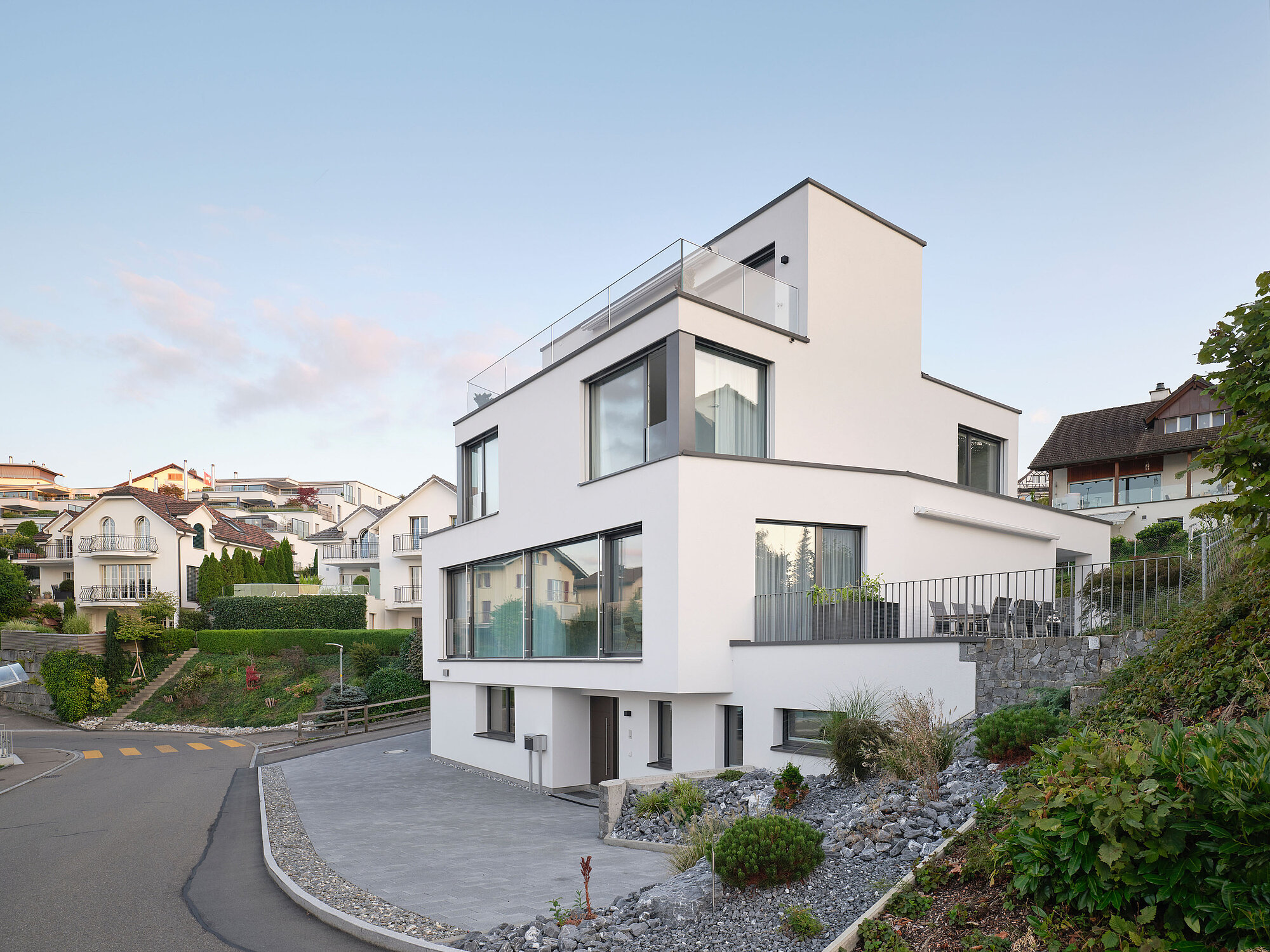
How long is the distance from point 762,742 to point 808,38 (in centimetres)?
1181

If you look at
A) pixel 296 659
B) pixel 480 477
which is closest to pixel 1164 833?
pixel 480 477

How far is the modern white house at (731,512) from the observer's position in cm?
1363

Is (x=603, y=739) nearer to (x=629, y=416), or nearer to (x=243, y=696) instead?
(x=629, y=416)

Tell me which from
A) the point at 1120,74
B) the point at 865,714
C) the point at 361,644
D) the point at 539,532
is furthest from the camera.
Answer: the point at 361,644

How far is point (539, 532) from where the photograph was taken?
714 inches

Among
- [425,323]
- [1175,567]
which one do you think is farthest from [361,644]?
[1175,567]

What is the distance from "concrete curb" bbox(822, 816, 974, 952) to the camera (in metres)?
5.70

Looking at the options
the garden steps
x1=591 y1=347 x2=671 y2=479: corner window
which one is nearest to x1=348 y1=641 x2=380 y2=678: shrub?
the garden steps

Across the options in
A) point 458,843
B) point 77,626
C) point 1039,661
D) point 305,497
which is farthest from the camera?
point 305,497

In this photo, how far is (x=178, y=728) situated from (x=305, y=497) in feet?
211

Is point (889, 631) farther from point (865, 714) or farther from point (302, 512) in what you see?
point (302, 512)

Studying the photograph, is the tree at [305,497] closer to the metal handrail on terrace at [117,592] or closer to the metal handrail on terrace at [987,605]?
the metal handrail on terrace at [117,592]

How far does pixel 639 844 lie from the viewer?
36.3ft

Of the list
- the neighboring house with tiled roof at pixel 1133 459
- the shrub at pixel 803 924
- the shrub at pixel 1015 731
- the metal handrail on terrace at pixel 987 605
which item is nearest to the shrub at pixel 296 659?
the metal handrail on terrace at pixel 987 605
